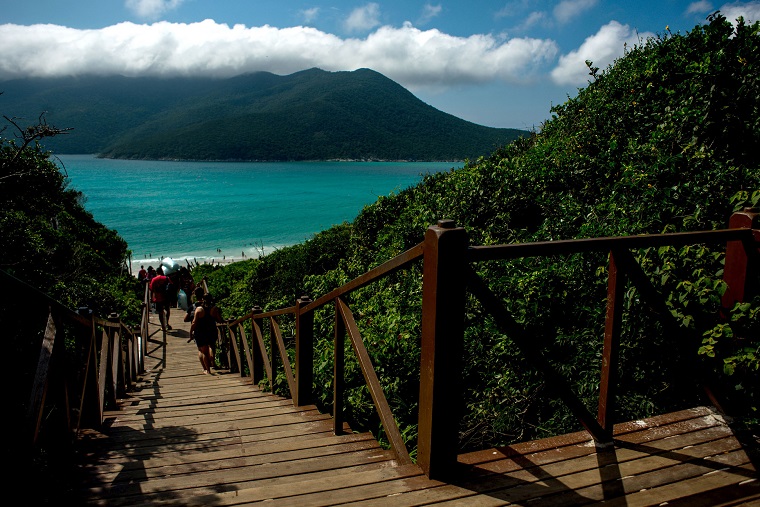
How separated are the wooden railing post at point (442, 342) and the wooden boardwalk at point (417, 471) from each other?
7.1 inches

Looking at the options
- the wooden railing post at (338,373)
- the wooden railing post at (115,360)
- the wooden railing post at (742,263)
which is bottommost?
the wooden railing post at (115,360)

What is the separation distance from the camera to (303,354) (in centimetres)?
421

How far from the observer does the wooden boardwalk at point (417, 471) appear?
6.84 ft

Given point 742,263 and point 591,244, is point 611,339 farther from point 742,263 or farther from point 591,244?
point 742,263

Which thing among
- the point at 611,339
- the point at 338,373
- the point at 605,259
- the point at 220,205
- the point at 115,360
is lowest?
the point at 115,360

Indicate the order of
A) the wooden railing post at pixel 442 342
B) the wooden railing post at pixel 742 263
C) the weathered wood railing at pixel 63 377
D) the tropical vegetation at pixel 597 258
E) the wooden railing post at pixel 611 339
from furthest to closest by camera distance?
the tropical vegetation at pixel 597 258 < the wooden railing post at pixel 742 263 < the weathered wood railing at pixel 63 377 < the wooden railing post at pixel 611 339 < the wooden railing post at pixel 442 342

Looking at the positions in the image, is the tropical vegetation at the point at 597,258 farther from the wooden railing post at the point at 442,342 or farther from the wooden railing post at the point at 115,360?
the wooden railing post at the point at 442,342

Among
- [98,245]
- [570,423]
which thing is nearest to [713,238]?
[570,423]

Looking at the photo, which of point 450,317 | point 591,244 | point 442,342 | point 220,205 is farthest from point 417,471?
point 220,205

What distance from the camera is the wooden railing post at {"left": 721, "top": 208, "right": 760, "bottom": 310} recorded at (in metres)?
2.67

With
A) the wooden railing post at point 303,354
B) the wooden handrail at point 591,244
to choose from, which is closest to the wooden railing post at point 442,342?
the wooden handrail at point 591,244

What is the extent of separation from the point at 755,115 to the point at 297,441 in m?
5.45

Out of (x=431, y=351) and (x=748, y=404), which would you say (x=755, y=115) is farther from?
(x=431, y=351)

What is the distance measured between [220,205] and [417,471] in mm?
95090
